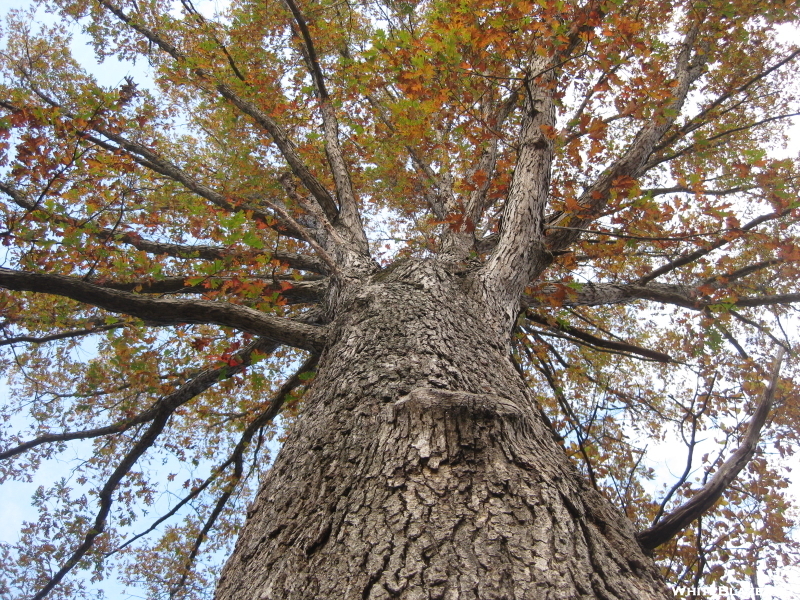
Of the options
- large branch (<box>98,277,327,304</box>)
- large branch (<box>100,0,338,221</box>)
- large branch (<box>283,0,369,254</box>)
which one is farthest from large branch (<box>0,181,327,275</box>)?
large branch (<box>100,0,338,221</box>)

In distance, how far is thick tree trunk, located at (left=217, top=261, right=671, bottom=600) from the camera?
1.20 meters

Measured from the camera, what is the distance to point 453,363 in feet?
7.91

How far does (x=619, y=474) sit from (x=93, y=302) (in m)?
6.96

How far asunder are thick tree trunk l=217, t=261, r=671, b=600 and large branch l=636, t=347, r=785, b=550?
0.55 metres

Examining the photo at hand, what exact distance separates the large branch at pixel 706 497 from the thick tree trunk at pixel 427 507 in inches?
21.7

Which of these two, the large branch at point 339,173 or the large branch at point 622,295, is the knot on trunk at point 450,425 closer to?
the large branch at point 622,295

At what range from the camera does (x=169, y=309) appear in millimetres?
3150

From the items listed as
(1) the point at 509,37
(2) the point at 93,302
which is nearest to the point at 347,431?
(2) the point at 93,302

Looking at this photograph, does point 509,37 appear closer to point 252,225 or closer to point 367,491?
point 252,225

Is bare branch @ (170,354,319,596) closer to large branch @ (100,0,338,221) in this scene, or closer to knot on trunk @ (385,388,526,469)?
large branch @ (100,0,338,221)

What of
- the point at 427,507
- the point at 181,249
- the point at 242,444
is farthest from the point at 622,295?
the point at 181,249

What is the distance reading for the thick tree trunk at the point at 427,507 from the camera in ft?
3.93

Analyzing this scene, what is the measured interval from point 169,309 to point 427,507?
8.43 ft

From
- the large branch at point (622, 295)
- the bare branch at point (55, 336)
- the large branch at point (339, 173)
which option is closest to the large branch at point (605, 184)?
the large branch at point (622, 295)
